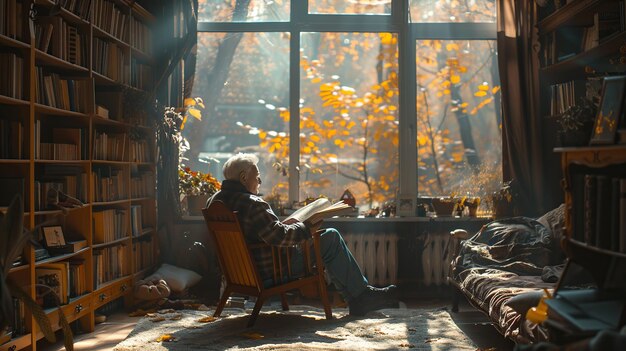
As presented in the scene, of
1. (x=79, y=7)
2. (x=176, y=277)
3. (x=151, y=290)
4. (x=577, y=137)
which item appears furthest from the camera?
(x=176, y=277)

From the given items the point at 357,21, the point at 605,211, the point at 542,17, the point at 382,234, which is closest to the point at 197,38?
the point at 357,21

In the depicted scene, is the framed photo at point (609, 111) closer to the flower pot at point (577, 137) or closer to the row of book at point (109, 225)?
the flower pot at point (577, 137)

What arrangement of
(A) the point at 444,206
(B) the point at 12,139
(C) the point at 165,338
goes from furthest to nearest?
(A) the point at 444,206 < (C) the point at 165,338 < (B) the point at 12,139

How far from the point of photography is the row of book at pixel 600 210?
2562 millimetres

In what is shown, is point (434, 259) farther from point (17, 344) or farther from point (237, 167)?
point (17, 344)

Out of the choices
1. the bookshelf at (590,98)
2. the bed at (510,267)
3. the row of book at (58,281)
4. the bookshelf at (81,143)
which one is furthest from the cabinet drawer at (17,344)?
the bookshelf at (590,98)

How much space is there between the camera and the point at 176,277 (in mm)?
5629

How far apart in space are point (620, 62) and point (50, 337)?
127 inches

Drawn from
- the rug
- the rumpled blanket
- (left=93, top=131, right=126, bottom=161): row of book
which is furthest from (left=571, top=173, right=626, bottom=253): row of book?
(left=93, top=131, right=126, bottom=161): row of book

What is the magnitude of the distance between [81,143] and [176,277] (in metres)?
1.38

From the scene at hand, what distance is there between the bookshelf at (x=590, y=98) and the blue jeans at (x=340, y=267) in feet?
5.59

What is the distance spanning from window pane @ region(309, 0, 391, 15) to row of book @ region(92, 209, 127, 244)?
239cm

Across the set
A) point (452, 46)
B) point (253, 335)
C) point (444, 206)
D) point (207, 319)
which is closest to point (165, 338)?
point (253, 335)

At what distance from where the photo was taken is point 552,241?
465 cm
